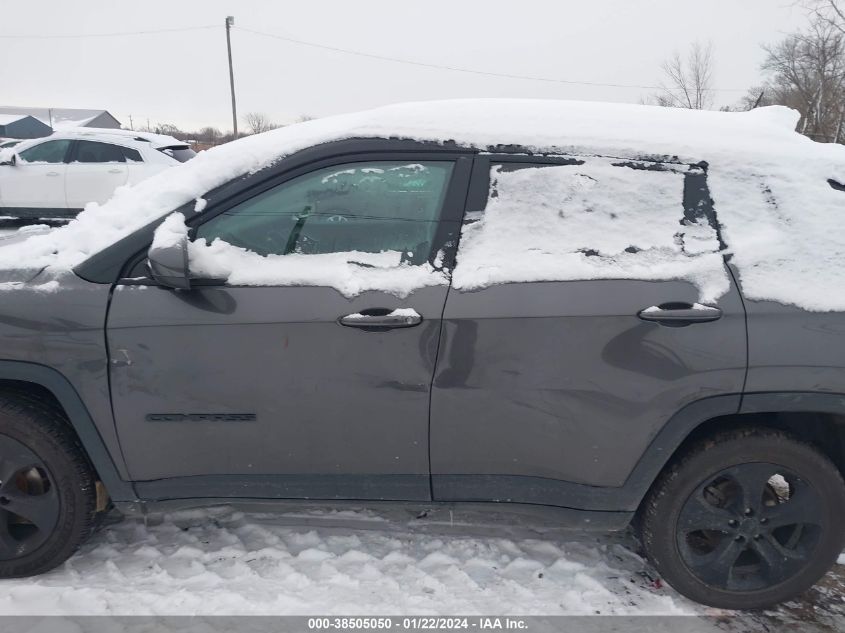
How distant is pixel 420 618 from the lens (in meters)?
2.29

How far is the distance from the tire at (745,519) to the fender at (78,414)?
214cm

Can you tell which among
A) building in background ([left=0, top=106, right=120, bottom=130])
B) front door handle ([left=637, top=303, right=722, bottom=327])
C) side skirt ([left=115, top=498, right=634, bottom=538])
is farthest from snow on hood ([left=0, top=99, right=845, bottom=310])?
building in background ([left=0, top=106, right=120, bottom=130])

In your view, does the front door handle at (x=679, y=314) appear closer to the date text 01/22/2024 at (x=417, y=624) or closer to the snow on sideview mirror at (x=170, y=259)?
the date text 01/22/2024 at (x=417, y=624)

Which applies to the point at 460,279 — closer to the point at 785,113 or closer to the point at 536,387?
the point at 536,387

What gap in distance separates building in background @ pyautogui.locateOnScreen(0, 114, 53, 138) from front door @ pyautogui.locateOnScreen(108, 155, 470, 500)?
36.5m

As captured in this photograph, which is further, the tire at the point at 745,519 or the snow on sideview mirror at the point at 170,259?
the tire at the point at 745,519

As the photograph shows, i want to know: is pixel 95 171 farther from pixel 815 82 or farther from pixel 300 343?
pixel 815 82

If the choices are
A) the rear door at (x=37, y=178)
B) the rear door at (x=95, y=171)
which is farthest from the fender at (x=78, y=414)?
the rear door at (x=37, y=178)

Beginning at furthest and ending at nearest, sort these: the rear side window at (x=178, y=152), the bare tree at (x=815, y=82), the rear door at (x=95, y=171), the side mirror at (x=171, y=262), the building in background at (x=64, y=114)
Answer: the building in background at (x=64, y=114)
the bare tree at (x=815, y=82)
the rear side window at (x=178, y=152)
the rear door at (x=95, y=171)
the side mirror at (x=171, y=262)

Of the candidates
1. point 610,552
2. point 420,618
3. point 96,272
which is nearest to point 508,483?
point 420,618

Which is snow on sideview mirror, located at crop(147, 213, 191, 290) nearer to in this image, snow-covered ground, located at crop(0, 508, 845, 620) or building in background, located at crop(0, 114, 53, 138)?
snow-covered ground, located at crop(0, 508, 845, 620)

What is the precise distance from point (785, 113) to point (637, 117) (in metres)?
0.85

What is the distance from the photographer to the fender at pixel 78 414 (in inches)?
88.4

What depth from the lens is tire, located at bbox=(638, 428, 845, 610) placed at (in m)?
2.27
